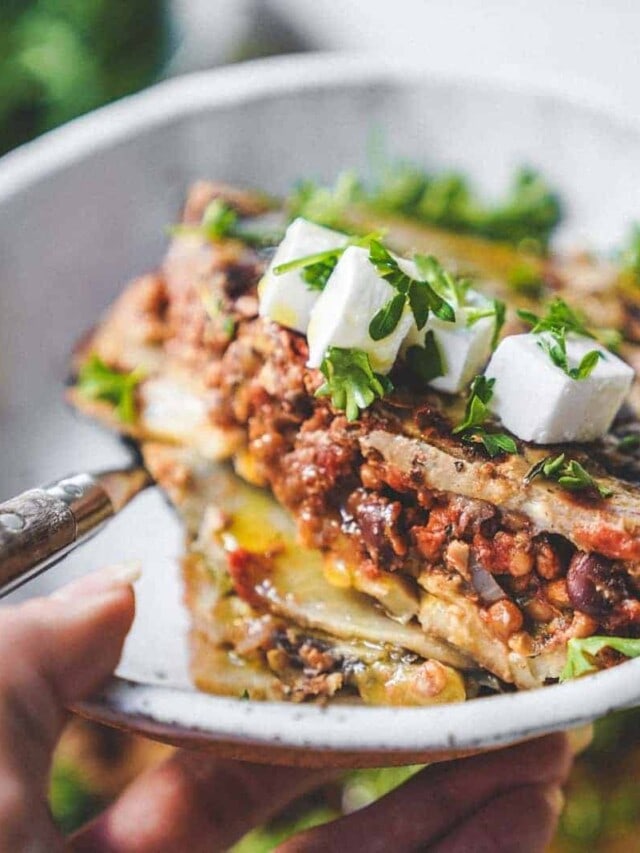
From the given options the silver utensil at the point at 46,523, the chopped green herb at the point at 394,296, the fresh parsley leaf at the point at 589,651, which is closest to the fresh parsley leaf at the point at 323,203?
the chopped green herb at the point at 394,296

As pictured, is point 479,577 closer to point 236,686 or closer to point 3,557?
point 236,686

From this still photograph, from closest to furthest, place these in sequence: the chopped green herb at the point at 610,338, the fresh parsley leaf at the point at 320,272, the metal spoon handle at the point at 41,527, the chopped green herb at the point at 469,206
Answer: the metal spoon handle at the point at 41,527, the fresh parsley leaf at the point at 320,272, the chopped green herb at the point at 610,338, the chopped green herb at the point at 469,206

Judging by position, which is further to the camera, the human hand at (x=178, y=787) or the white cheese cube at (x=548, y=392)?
the white cheese cube at (x=548, y=392)

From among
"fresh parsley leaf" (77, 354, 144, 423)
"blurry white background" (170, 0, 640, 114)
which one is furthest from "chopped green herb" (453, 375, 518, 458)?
"blurry white background" (170, 0, 640, 114)

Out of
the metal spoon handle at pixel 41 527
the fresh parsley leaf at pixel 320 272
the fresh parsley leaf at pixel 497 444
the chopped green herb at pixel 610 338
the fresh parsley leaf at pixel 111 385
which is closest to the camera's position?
the metal spoon handle at pixel 41 527

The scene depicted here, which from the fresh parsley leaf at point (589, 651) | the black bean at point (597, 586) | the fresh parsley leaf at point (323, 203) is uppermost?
the fresh parsley leaf at point (323, 203)

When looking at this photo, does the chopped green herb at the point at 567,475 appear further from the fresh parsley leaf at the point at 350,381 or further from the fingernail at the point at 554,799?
the fingernail at the point at 554,799

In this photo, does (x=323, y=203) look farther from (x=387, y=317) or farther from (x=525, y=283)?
(x=387, y=317)

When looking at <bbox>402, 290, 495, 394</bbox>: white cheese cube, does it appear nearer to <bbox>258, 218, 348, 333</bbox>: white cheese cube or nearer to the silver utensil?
<bbox>258, 218, 348, 333</bbox>: white cheese cube
